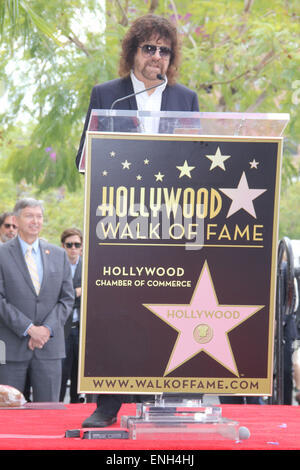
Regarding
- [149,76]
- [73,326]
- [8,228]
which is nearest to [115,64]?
[8,228]

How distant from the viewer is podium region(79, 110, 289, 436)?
12.5ft

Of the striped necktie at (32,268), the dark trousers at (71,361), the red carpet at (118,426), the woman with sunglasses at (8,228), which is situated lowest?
the dark trousers at (71,361)

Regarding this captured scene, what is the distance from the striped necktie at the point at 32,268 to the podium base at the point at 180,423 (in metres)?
3.32

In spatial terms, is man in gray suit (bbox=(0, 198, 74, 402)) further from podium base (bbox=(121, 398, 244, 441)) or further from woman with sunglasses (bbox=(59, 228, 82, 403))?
podium base (bbox=(121, 398, 244, 441))

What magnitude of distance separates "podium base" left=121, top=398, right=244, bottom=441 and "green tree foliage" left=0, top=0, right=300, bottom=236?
22.6 feet

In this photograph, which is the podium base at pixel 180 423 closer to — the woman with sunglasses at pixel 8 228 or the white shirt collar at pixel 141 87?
the white shirt collar at pixel 141 87

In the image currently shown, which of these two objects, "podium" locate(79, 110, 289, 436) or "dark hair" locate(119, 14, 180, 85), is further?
"dark hair" locate(119, 14, 180, 85)

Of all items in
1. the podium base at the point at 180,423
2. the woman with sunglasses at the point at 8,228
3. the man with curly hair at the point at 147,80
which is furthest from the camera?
the woman with sunglasses at the point at 8,228

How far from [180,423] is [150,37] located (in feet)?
6.58

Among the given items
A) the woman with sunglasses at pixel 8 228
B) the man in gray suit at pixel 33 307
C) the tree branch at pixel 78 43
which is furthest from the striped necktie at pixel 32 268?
the tree branch at pixel 78 43

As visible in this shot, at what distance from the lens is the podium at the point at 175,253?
3795 mm

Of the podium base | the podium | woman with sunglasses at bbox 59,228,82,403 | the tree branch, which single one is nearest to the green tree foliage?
the tree branch

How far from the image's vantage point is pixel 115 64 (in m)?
10.9

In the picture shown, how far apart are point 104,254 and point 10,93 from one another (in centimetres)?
904
